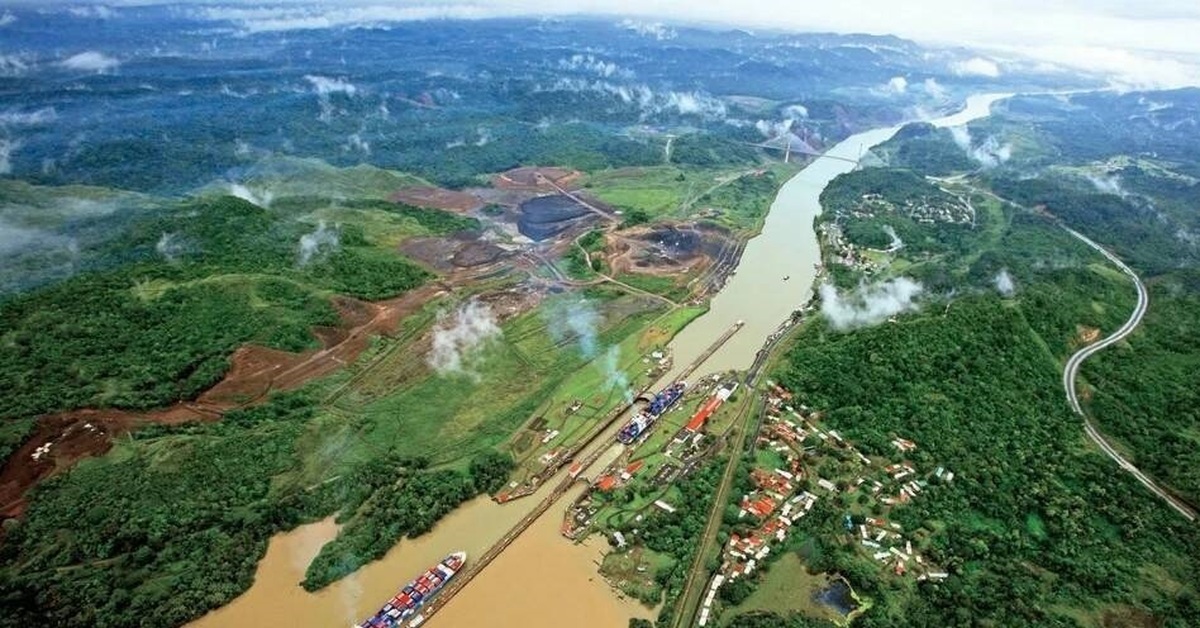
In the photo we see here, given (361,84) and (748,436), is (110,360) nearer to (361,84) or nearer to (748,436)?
(748,436)

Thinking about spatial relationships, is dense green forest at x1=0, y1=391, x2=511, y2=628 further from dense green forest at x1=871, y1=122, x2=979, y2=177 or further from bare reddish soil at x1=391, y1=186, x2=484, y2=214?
dense green forest at x1=871, y1=122, x2=979, y2=177

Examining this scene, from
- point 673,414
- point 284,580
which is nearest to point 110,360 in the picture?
point 284,580

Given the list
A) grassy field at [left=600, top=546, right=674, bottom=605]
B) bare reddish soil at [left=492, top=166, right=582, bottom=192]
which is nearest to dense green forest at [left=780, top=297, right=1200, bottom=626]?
grassy field at [left=600, top=546, right=674, bottom=605]

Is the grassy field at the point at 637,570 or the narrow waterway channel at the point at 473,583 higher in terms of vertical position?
the grassy field at the point at 637,570

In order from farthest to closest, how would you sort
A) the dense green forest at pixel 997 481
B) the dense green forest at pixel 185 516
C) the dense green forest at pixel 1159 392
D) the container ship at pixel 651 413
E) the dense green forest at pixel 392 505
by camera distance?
1. the container ship at pixel 651 413
2. the dense green forest at pixel 1159 392
3. the dense green forest at pixel 392 505
4. the dense green forest at pixel 997 481
5. the dense green forest at pixel 185 516

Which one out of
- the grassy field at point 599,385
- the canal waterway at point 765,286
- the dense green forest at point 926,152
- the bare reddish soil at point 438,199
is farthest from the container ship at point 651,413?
the dense green forest at point 926,152

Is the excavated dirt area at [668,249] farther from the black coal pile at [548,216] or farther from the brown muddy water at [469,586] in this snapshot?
the brown muddy water at [469,586]

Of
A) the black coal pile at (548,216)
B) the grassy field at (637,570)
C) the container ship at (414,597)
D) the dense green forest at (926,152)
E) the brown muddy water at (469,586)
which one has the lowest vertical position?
the brown muddy water at (469,586)
